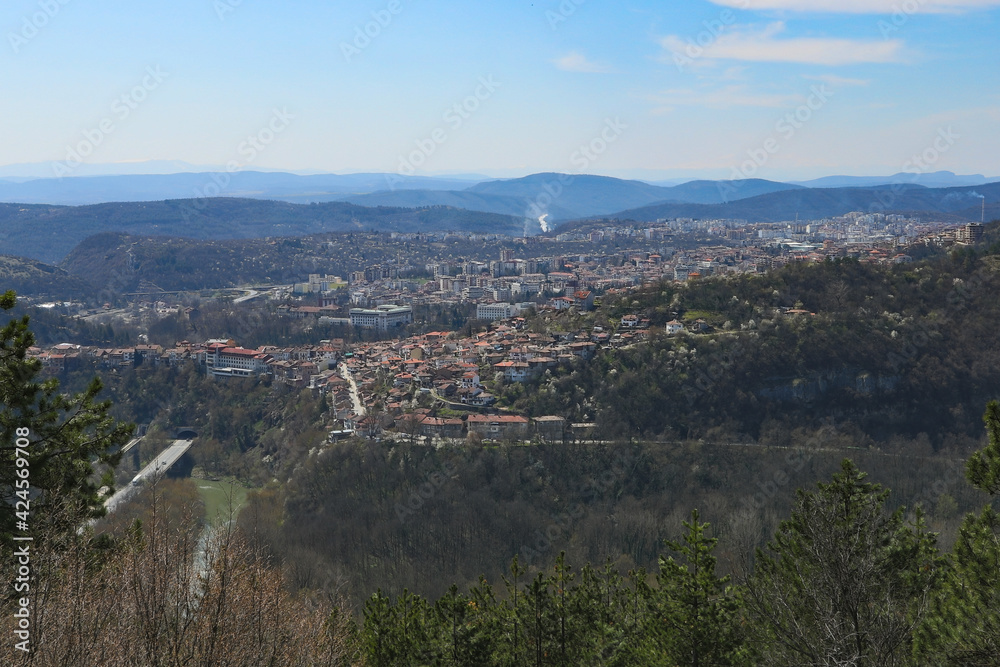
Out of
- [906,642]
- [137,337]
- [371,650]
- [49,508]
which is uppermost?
[49,508]

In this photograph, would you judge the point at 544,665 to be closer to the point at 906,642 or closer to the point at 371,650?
the point at 371,650

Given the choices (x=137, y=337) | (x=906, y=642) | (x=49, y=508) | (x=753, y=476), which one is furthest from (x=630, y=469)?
(x=137, y=337)

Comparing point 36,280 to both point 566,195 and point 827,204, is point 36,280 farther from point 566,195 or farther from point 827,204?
point 566,195

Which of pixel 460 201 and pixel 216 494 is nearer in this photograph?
pixel 216 494

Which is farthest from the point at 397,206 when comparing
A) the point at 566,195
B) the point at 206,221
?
the point at 206,221

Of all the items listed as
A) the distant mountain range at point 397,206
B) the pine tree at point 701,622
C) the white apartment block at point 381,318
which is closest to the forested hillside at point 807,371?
the white apartment block at point 381,318
